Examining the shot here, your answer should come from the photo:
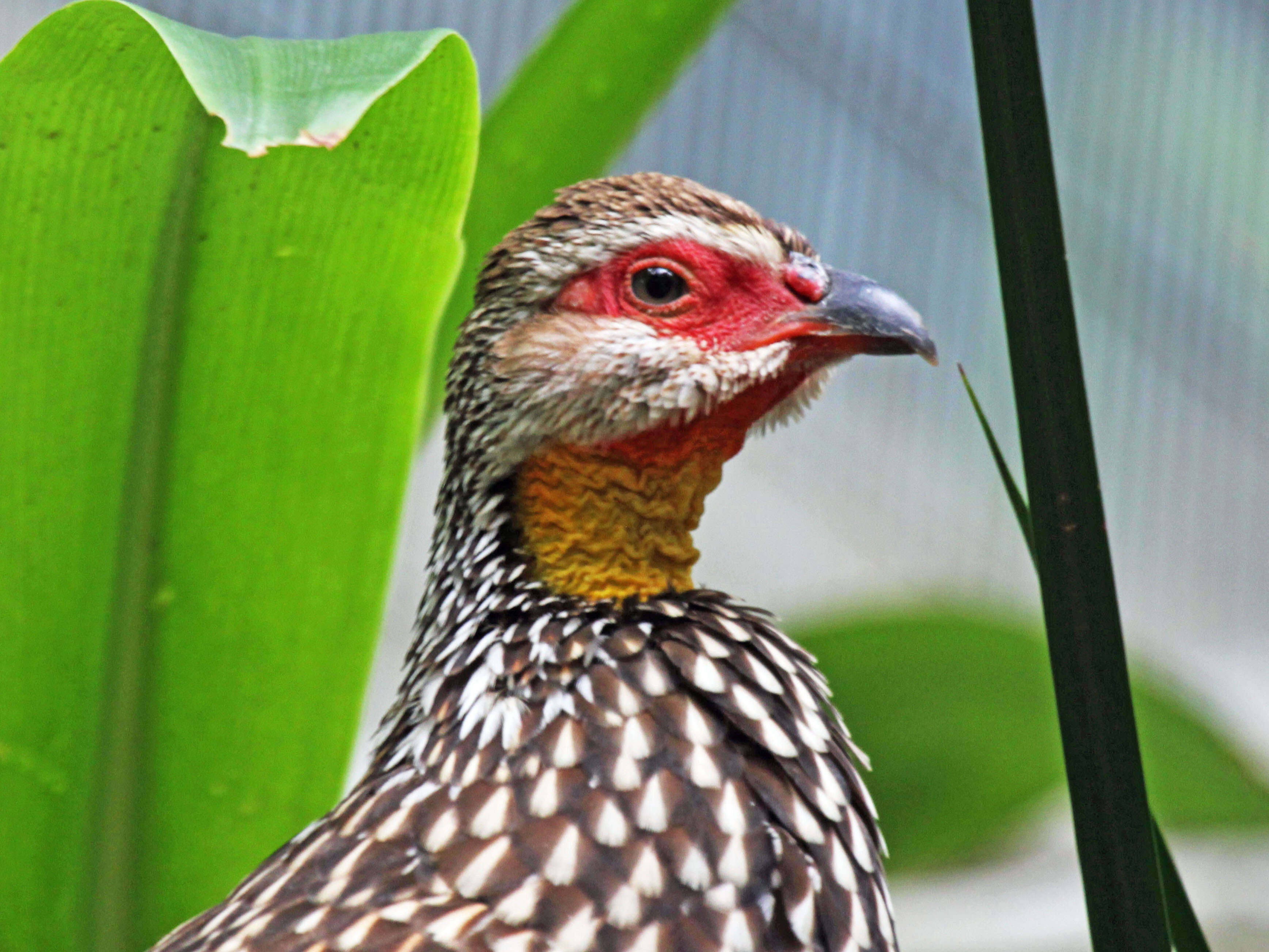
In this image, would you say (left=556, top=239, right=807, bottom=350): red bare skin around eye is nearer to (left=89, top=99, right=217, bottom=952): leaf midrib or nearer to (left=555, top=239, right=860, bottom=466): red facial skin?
(left=555, top=239, right=860, bottom=466): red facial skin

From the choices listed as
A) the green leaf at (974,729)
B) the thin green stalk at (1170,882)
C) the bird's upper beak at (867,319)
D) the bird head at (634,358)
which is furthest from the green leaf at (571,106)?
the thin green stalk at (1170,882)

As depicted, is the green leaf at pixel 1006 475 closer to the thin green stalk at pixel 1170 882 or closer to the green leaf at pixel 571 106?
the thin green stalk at pixel 1170 882

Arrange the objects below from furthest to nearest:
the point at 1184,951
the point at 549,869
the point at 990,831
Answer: the point at 990,831 → the point at 549,869 → the point at 1184,951

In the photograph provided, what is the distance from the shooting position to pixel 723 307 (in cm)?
94

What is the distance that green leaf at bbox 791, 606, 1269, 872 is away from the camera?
1.33 m

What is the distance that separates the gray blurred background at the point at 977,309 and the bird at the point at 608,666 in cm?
173

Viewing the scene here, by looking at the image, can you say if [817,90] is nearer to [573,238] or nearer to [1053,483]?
[573,238]

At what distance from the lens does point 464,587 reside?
95 centimetres

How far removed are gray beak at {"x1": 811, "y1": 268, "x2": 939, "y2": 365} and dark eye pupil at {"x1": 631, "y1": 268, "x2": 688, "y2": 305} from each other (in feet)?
0.34

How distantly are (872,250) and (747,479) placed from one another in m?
0.68

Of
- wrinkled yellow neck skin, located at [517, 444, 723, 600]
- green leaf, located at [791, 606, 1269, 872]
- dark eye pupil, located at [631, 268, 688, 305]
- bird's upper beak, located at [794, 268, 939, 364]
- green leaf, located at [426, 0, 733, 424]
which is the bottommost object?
green leaf, located at [791, 606, 1269, 872]

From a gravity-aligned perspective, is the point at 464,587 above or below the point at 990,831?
above

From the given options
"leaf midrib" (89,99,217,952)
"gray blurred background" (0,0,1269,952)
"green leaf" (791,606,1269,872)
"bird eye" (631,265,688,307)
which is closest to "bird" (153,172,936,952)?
"bird eye" (631,265,688,307)

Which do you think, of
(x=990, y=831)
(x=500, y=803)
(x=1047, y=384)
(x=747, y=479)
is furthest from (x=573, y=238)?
(x=747, y=479)
